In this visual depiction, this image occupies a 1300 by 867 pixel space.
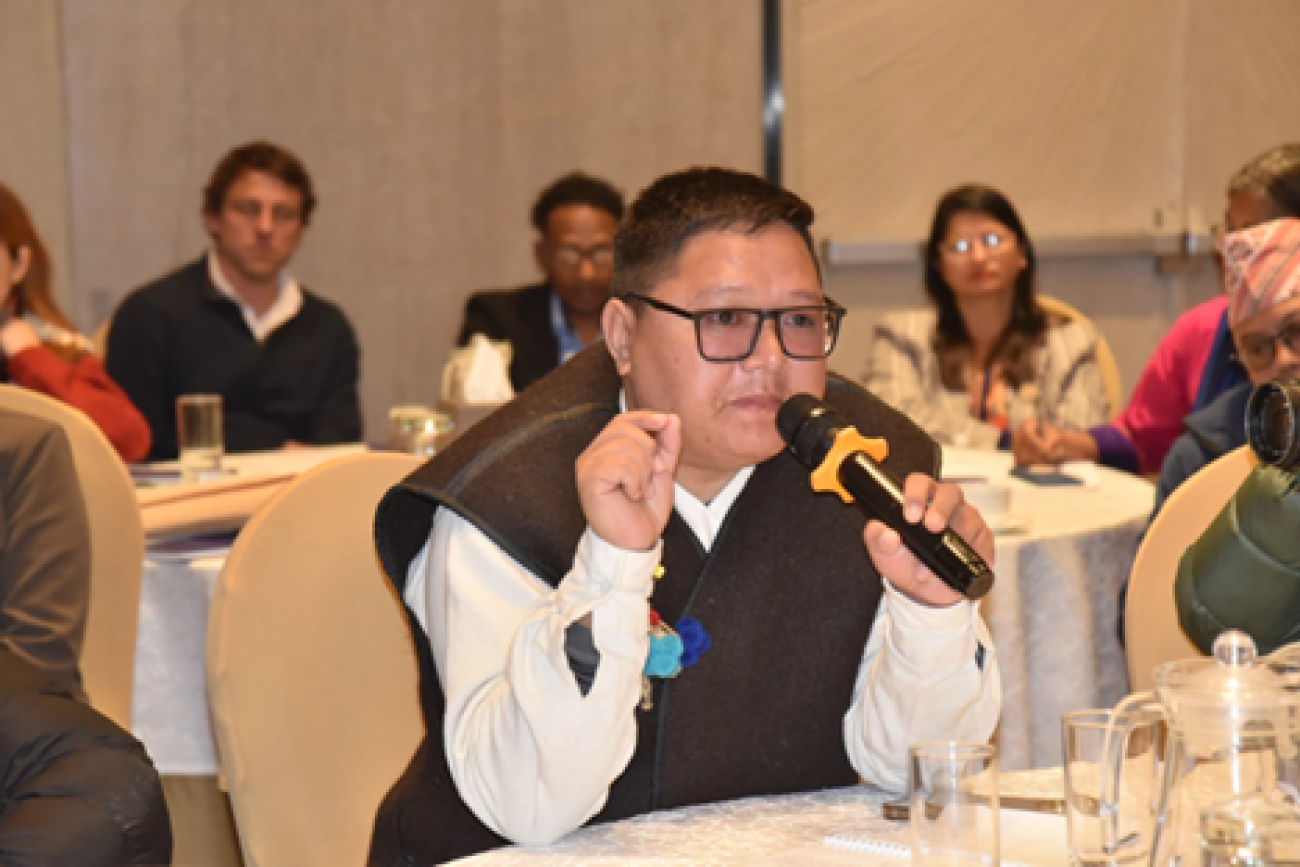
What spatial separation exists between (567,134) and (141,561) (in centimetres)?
356

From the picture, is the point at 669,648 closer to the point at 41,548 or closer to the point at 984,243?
the point at 41,548

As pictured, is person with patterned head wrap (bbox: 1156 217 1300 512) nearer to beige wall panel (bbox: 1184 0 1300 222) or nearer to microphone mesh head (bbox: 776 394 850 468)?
microphone mesh head (bbox: 776 394 850 468)

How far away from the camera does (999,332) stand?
14.4 ft

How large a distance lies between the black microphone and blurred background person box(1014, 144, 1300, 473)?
1854mm

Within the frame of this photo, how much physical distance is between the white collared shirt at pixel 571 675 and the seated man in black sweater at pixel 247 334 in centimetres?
289

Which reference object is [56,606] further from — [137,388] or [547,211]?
[547,211]

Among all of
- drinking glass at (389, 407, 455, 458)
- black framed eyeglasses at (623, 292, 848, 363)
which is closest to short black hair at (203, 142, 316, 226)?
drinking glass at (389, 407, 455, 458)

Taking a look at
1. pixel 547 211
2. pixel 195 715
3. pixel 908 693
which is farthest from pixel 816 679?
pixel 547 211

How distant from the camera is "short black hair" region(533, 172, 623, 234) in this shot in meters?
4.79

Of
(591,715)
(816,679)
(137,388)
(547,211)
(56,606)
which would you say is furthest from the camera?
(547,211)

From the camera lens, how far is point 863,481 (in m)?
1.29

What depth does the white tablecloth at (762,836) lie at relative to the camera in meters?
1.18

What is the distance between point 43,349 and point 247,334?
839mm

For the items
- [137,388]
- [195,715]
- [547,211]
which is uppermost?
[547,211]
